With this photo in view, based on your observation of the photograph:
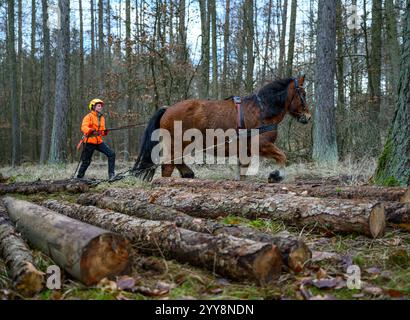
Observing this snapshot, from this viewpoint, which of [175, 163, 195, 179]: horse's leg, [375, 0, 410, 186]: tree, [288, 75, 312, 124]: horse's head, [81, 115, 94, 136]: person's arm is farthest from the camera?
[81, 115, 94, 136]: person's arm

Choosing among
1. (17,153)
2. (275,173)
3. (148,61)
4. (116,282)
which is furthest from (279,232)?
(17,153)

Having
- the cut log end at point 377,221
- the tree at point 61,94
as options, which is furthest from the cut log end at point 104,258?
the tree at point 61,94

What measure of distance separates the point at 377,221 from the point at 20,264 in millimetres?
2977

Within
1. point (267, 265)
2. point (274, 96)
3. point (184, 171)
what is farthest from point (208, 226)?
point (274, 96)

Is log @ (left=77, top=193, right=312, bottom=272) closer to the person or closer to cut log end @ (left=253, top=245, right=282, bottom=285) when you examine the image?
cut log end @ (left=253, top=245, right=282, bottom=285)

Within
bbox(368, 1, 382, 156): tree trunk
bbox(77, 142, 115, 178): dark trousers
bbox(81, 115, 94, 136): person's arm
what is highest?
bbox(368, 1, 382, 156): tree trunk

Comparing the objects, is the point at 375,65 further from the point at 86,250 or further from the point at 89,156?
the point at 86,250

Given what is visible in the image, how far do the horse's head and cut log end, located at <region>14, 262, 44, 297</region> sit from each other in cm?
618

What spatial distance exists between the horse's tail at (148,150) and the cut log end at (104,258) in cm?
509

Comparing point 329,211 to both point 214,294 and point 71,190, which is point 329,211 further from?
point 71,190

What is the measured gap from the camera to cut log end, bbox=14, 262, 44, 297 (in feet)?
7.86

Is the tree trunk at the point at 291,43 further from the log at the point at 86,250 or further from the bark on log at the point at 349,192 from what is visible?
the log at the point at 86,250

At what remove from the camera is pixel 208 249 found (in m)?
2.72

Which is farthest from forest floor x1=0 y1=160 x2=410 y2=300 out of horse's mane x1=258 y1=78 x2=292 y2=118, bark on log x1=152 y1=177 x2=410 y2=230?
horse's mane x1=258 y1=78 x2=292 y2=118
